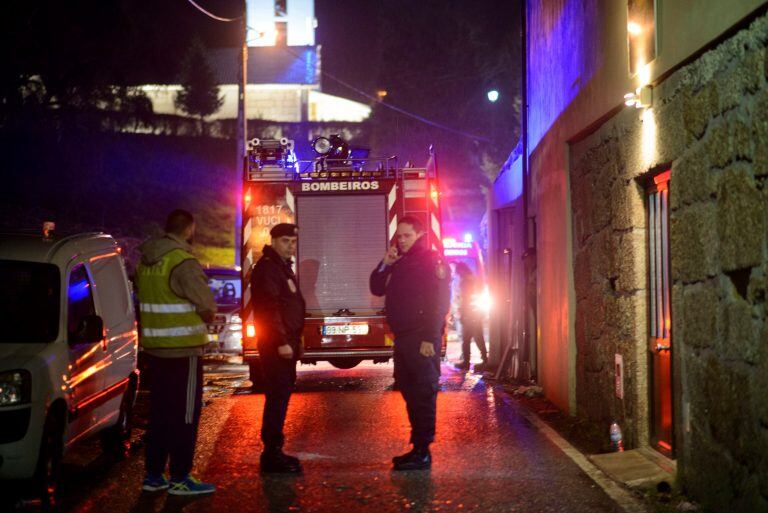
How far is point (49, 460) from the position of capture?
242 inches

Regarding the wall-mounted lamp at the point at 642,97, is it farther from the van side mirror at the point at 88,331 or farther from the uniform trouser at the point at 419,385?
the van side mirror at the point at 88,331

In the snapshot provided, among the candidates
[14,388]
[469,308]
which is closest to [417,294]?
[14,388]

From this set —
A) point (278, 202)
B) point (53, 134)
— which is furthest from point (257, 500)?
point (53, 134)

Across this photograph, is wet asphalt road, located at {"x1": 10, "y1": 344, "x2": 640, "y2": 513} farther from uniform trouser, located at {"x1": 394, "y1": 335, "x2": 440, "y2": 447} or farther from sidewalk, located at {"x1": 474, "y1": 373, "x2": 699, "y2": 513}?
uniform trouser, located at {"x1": 394, "y1": 335, "x2": 440, "y2": 447}

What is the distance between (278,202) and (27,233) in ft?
16.8

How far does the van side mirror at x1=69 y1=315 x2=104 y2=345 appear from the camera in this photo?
6656 mm

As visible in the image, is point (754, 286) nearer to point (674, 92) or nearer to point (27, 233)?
point (674, 92)

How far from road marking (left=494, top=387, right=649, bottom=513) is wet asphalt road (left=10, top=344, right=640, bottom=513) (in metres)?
0.08

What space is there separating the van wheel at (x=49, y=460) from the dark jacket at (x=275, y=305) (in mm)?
1726

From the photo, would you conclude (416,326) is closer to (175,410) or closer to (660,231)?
(175,410)

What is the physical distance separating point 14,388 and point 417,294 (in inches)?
124

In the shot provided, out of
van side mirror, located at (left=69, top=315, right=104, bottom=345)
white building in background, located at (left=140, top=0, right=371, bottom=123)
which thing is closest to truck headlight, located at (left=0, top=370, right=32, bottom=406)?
van side mirror, located at (left=69, top=315, right=104, bottom=345)

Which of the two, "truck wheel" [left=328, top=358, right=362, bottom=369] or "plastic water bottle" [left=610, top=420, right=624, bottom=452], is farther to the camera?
"truck wheel" [left=328, top=358, right=362, bottom=369]

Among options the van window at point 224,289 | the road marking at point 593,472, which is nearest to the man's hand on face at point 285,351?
the road marking at point 593,472
